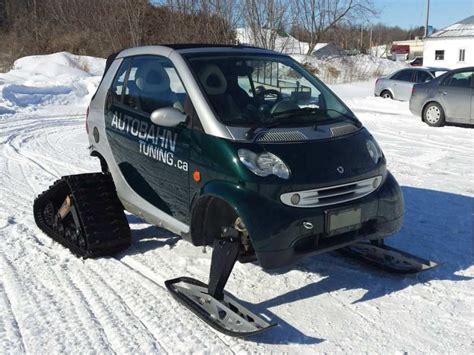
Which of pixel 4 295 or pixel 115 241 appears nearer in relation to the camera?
pixel 4 295

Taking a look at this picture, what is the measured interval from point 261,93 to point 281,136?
69cm

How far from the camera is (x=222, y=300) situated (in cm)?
371

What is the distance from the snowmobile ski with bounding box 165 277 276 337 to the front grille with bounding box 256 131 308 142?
1146 millimetres

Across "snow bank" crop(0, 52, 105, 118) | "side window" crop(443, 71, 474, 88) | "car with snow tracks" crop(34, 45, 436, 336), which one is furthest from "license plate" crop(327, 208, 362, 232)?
"snow bank" crop(0, 52, 105, 118)

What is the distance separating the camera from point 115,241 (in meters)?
4.67

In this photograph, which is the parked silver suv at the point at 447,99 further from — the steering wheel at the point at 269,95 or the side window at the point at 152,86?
the side window at the point at 152,86

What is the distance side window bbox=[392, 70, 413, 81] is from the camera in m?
17.6

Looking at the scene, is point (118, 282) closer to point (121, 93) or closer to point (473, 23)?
point (121, 93)

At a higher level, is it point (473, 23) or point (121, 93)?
point (473, 23)

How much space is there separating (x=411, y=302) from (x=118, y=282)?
2.23 m

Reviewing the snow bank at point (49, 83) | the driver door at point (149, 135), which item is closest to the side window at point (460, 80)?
the driver door at point (149, 135)

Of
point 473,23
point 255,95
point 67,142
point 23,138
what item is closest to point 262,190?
point 255,95

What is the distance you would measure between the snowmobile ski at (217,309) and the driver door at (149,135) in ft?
1.67

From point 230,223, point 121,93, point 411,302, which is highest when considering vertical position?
point 121,93
